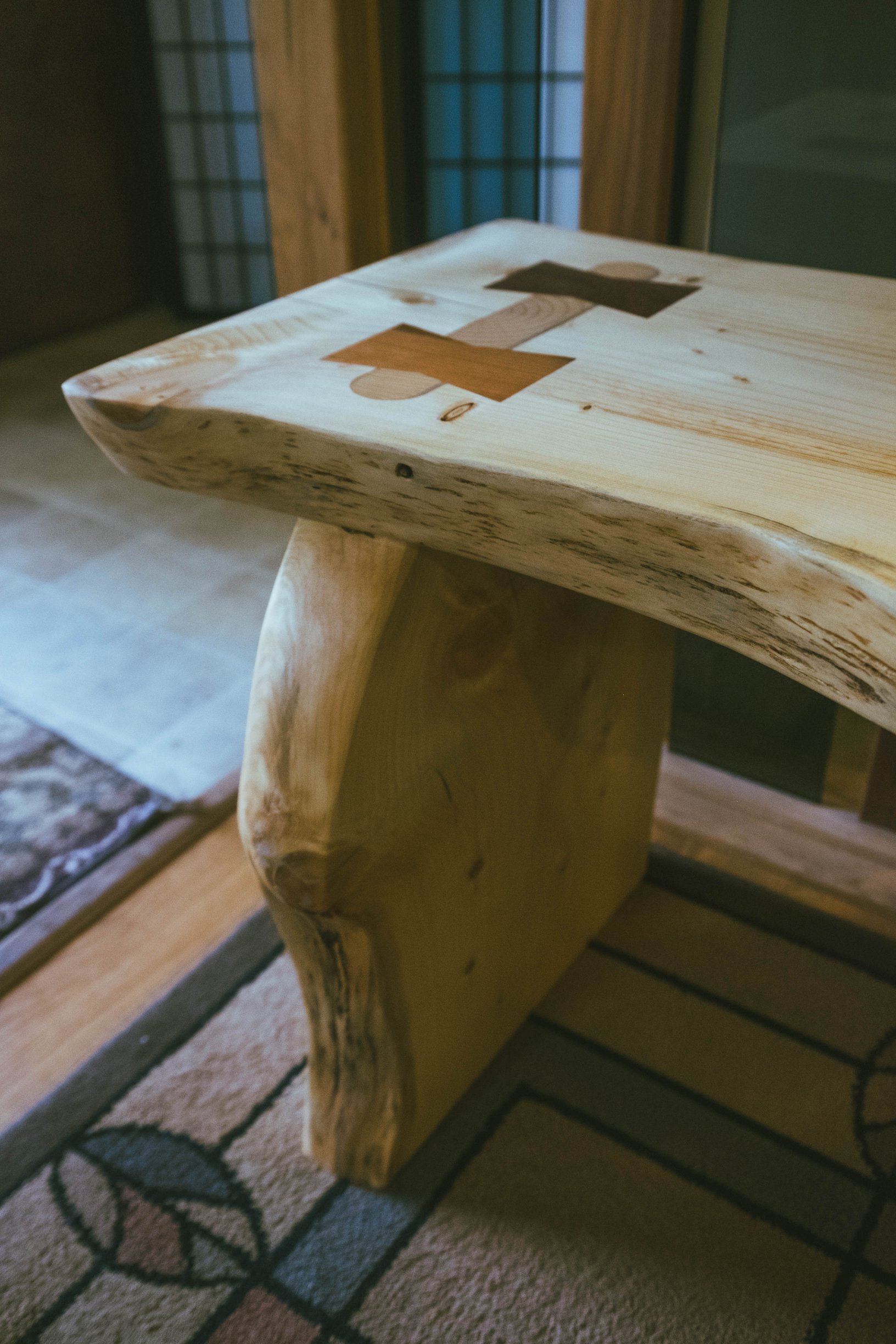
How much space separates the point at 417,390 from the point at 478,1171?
72 centimetres

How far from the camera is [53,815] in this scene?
1.44 metres

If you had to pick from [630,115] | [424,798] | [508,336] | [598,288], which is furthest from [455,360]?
[630,115]

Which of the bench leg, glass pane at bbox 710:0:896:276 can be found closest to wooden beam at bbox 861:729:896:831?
the bench leg

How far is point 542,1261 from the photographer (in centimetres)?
90

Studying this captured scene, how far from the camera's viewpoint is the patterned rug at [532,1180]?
87 centimetres

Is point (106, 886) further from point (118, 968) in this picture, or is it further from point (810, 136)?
point (810, 136)

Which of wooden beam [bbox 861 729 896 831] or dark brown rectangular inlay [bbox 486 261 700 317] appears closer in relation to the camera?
dark brown rectangular inlay [bbox 486 261 700 317]

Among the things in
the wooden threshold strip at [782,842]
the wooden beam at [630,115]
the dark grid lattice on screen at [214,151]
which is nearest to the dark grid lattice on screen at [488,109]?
the wooden beam at [630,115]

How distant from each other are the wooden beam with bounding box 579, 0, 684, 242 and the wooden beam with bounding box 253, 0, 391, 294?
22 centimetres

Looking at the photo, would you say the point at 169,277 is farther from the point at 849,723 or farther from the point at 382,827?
the point at 382,827

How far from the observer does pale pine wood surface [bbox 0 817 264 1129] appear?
110 cm

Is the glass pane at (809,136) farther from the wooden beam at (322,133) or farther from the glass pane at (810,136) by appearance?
the wooden beam at (322,133)

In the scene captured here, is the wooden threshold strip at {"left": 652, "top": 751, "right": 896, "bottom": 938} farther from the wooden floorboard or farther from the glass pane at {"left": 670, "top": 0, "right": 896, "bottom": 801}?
the glass pane at {"left": 670, "top": 0, "right": 896, "bottom": 801}

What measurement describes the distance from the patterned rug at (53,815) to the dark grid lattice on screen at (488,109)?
0.87 m
